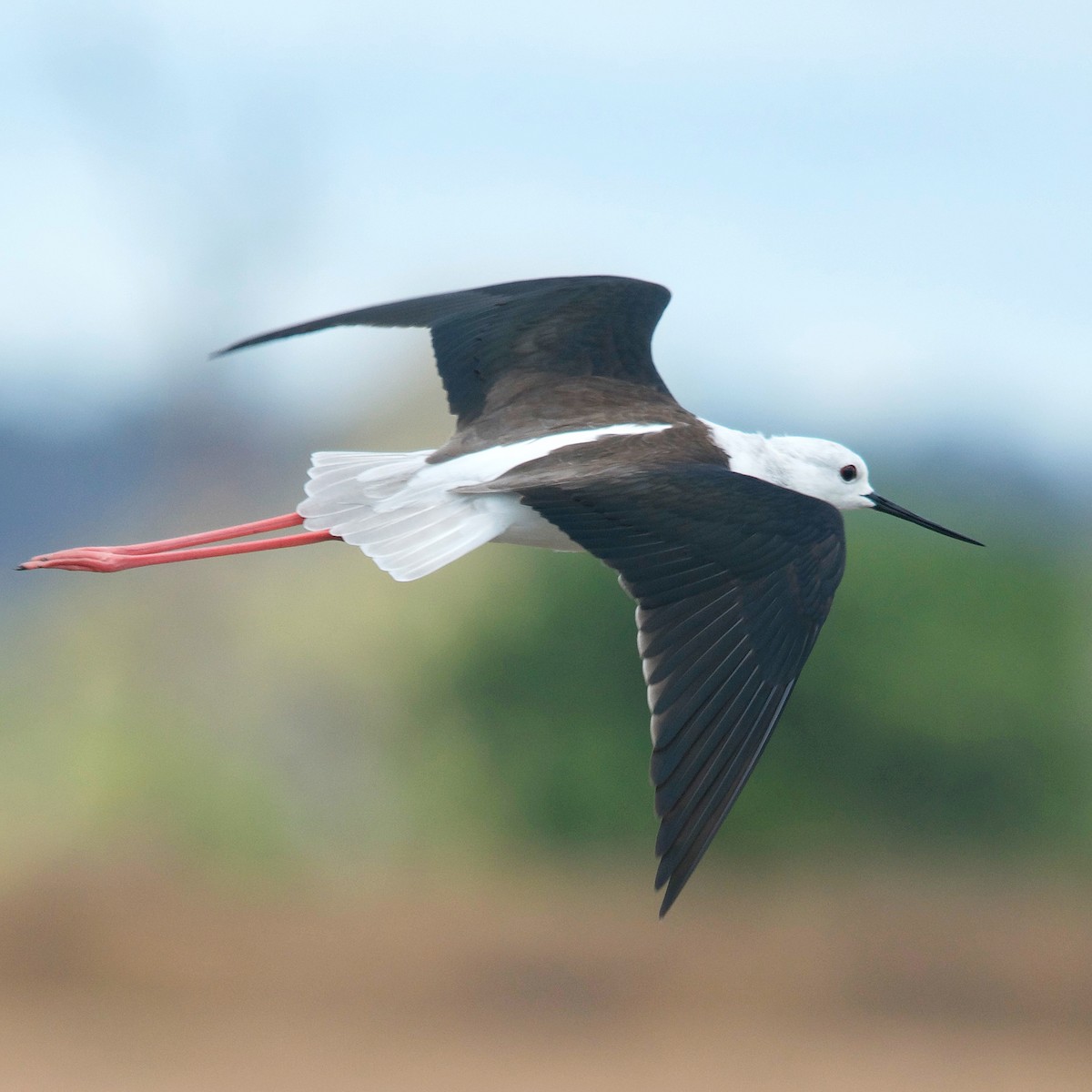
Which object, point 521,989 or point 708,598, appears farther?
point 521,989

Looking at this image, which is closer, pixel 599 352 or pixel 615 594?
pixel 599 352

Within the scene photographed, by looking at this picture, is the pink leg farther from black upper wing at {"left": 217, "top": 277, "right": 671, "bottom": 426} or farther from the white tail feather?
black upper wing at {"left": 217, "top": 277, "right": 671, "bottom": 426}

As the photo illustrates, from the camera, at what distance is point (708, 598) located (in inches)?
182

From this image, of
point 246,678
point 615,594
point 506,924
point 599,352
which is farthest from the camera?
point 506,924

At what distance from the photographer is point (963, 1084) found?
26.1 metres

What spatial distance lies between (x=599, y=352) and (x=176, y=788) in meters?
21.3

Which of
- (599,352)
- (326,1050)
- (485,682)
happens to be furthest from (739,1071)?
(599,352)

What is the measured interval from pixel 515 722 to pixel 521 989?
22.5ft

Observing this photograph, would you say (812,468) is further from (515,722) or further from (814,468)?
(515,722)

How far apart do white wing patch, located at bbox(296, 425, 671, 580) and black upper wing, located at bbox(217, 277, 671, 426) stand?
52 centimetres

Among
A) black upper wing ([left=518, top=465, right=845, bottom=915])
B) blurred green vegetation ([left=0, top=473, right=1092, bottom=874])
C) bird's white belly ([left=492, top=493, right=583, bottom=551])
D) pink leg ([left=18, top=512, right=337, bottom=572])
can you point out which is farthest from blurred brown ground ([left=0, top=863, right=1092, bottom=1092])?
black upper wing ([left=518, top=465, right=845, bottom=915])

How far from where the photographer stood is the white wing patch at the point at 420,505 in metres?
5.21

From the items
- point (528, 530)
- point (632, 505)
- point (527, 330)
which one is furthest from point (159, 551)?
point (632, 505)

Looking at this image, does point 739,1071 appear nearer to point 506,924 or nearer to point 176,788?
point 506,924
